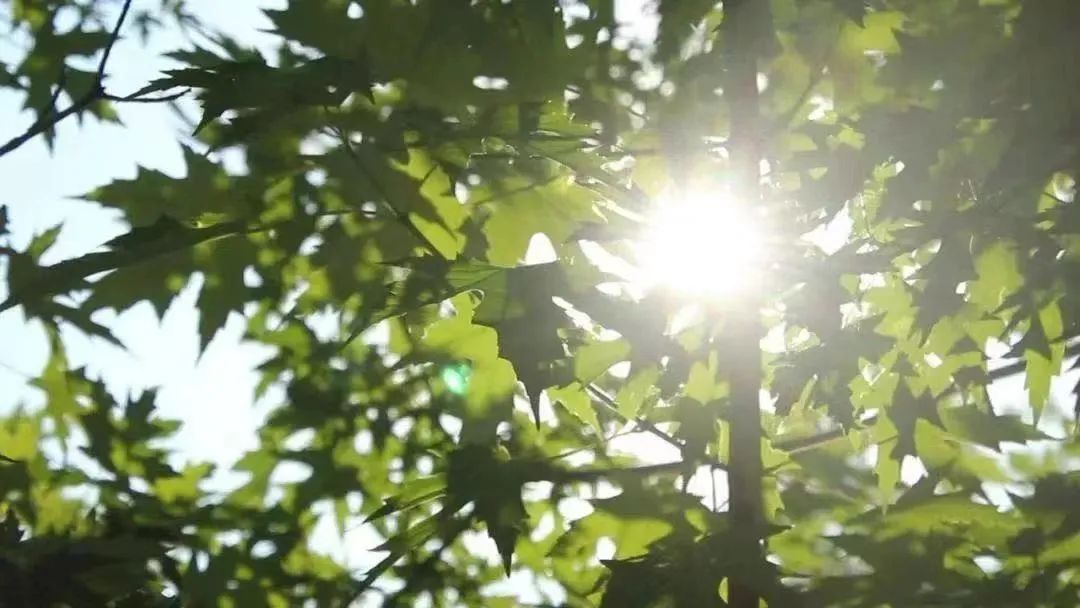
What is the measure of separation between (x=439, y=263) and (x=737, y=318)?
1.53ft

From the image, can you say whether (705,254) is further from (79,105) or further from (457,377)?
(79,105)

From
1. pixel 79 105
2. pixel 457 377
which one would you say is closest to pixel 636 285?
pixel 457 377

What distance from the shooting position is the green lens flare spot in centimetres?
167

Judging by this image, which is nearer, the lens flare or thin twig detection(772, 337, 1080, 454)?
the lens flare

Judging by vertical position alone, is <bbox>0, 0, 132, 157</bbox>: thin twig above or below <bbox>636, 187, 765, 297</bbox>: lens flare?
above

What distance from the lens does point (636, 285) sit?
157cm

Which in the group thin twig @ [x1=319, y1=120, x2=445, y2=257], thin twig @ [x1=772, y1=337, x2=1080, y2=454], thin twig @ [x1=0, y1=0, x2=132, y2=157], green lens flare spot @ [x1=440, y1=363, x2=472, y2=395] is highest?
thin twig @ [x1=0, y1=0, x2=132, y2=157]

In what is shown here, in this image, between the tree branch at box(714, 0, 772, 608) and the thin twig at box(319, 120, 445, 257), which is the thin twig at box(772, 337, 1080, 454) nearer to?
the tree branch at box(714, 0, 772, 608)

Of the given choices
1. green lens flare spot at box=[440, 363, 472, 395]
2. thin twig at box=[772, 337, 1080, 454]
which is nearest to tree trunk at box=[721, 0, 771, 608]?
thin twig at box=[772, 337, 1080, 454]

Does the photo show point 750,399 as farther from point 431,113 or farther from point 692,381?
point 431,113

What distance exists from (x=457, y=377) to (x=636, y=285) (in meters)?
0.38

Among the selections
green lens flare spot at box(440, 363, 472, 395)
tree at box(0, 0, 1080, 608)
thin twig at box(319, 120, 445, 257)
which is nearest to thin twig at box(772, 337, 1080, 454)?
tree at box(0, 0, 1080, 608)

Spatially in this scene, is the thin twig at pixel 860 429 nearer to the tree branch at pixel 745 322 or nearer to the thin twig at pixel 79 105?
the tree branch at pixel 745 322

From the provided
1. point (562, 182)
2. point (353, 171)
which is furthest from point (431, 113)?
point (562, 182)
